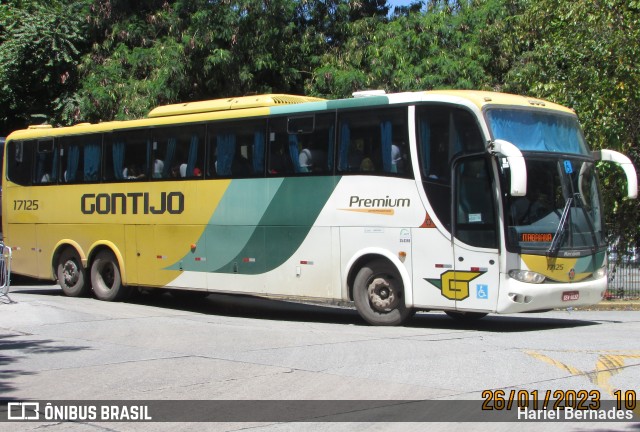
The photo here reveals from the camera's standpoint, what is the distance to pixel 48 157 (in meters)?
19.7

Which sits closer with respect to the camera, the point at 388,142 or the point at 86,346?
the point at 86,346

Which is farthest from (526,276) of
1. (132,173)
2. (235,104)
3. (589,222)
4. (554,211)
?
(132,173)

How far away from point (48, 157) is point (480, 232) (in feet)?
35.0

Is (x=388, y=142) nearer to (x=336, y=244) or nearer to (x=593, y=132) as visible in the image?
(x=336, y=244)

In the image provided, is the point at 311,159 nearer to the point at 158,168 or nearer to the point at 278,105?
the point at 278,105

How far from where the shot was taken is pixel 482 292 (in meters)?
13.1

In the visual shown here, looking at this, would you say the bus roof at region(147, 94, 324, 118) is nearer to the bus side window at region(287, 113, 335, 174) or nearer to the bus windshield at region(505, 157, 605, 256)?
the bus side window at region(287, 113, 335, 174)

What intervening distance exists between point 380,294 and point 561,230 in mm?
3027

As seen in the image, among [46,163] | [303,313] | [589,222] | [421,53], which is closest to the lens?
[589,222]

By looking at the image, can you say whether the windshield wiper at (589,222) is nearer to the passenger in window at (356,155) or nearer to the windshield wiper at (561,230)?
the windshield wiper at (561,230)

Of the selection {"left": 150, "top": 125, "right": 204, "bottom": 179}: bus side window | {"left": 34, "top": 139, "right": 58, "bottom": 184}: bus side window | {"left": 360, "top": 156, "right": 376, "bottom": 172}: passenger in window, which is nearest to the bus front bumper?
{"left": 360, "top": 156, "right": 376, "bottom": 172}: passenger in window

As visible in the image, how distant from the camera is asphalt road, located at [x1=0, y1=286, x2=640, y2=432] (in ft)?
28.5

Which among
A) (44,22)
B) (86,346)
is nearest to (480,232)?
(86,346)

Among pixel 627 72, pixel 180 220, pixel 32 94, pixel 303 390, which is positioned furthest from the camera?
pixel 32 94
